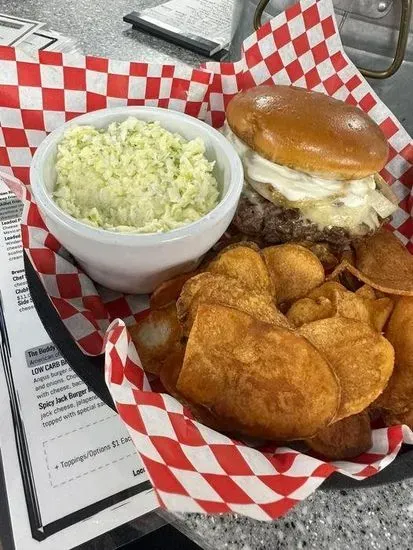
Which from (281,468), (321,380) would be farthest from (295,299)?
(281,468)

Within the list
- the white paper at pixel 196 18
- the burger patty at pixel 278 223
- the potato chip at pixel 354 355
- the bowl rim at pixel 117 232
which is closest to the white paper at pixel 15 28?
the white paper at pixel 196 18

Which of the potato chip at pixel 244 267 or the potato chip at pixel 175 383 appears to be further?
the potato chip at pixel 244 267

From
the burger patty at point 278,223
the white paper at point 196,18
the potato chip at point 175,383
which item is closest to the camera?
the potato chip at point 175,383

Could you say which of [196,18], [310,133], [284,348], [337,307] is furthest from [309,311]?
[196,18]

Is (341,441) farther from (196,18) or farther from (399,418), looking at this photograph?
(196,18)

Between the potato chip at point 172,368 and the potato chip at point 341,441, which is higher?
the potato chip at point 172,368

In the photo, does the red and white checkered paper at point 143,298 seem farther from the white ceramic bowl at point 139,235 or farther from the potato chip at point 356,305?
the potato chip at point 356,305

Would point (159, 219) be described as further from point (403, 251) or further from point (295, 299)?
point (403, 251)
